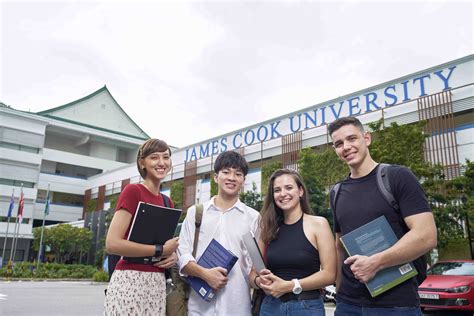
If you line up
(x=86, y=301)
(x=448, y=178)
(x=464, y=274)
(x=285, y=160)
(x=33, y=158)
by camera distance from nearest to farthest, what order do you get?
1. (x=464, y=274)
2. (x=86, y=301)
3. (x=448, y=178)
4. (x=285, y=160)
5. (x=33, y=158)

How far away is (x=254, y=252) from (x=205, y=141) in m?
24.4

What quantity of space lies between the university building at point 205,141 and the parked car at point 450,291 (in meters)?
6.98

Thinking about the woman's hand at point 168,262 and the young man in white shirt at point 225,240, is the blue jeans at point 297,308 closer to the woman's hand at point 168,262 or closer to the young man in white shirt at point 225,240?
the young man in white shirt at point 225,240

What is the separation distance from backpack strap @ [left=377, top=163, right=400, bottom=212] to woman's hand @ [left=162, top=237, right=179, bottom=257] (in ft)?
4.51

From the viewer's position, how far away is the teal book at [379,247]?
6.89 ft

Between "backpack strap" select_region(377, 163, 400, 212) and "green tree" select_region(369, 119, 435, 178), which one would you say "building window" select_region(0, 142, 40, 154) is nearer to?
"green tree" select_region(369, 119, 435, 178)

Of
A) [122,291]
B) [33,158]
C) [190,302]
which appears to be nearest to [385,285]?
[190,302]

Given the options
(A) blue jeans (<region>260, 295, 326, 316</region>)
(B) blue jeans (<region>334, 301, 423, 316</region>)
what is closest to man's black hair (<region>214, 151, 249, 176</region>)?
(A) blue jeans (<region>260, 295, 326, 316</region>)

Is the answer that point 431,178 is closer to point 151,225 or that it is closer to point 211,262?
point 211,262

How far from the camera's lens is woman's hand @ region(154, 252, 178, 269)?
8.33ft

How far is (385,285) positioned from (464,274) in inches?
281

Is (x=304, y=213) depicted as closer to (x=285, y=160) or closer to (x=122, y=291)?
(x=122, y=291)

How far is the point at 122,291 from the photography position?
94.1 inches

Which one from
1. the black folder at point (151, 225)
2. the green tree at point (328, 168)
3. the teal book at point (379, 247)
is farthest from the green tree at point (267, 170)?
the teal book at point (379, 247)
